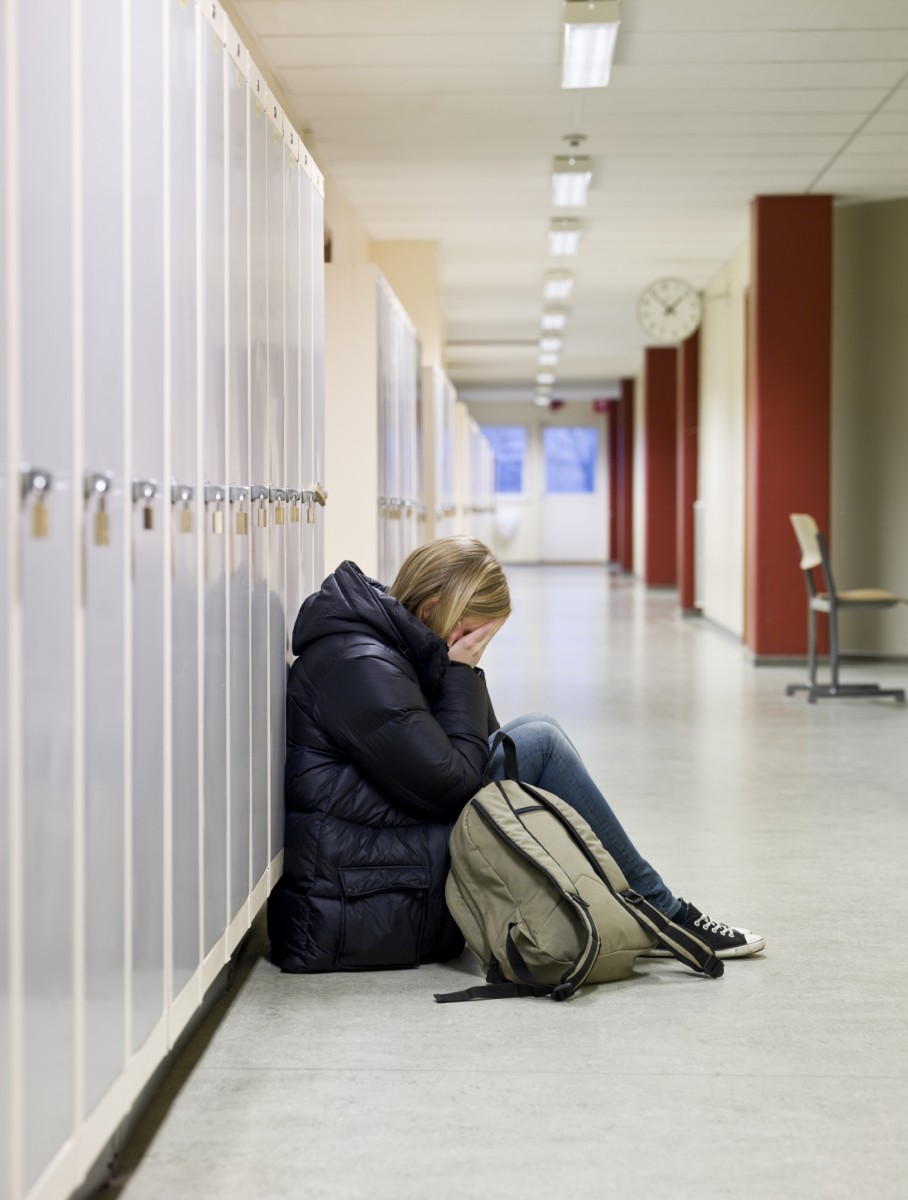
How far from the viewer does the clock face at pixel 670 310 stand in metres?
12.2

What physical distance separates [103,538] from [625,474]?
23.7 metres

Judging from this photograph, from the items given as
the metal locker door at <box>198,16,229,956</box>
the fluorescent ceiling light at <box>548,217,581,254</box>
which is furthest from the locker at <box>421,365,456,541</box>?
the metal locker door at <box>198,16,229,956</box>

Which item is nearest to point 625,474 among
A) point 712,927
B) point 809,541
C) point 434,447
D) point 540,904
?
point 434,447

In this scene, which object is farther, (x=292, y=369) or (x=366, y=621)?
(x=292, y=369)

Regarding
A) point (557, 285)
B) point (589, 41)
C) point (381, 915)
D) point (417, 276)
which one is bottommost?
point (381, 915)

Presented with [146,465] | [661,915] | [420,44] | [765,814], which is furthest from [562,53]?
[146,465]

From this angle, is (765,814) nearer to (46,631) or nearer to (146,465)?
(146,465)

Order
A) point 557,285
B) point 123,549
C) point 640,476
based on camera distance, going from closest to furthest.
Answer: point 123,549 → point 557,285 → point 640,476

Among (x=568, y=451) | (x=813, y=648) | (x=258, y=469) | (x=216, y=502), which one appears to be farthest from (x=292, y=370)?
(x=568, y=451)

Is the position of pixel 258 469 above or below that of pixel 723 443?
below

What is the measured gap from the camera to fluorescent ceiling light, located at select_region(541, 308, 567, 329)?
15.3 m

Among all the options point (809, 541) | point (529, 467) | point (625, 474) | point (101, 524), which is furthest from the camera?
point (529, 467)

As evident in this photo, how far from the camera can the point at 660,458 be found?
756 inches

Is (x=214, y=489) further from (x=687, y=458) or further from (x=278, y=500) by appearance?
(x=687, y=458)
